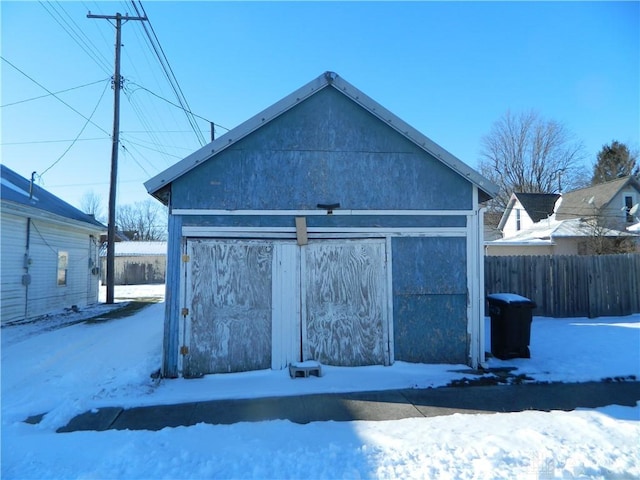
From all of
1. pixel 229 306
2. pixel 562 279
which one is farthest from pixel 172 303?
pixel 562 279

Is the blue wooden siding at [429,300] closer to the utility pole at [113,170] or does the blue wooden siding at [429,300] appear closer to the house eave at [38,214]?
the house eave at [38,214]

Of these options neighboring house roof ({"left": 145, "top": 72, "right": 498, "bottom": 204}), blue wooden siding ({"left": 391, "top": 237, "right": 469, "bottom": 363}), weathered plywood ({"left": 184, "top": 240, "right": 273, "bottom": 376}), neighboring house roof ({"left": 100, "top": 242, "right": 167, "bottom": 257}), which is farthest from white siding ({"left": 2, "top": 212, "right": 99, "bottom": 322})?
neighboring house roof ({"left": 100, "top": 242, "right": 167, "bottom": 257})

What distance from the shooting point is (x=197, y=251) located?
632cm

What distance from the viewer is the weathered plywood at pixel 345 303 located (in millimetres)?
6488

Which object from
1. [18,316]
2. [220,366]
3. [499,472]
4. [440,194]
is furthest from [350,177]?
[18,316]

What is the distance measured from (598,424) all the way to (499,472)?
1879 millimetres

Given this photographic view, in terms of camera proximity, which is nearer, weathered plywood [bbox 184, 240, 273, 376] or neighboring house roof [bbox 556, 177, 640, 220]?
weathered plywood [bbox 184, 240, 273, 376]

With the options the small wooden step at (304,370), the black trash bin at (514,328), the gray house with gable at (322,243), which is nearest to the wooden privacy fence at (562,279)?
the black trash bin at (514,328)

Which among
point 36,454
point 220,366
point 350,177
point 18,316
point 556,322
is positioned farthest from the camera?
point 18,316

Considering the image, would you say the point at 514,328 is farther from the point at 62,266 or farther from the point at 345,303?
the point at 62,266

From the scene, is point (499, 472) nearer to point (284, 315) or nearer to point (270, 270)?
point (284, 315)

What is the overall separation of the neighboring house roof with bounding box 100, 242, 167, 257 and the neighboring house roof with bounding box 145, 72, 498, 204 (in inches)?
1094

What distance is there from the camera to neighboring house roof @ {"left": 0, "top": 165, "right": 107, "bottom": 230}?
37.9 feet

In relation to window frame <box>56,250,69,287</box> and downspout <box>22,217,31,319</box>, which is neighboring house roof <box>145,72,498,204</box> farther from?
window frame <box>56,250,69,287</box>
